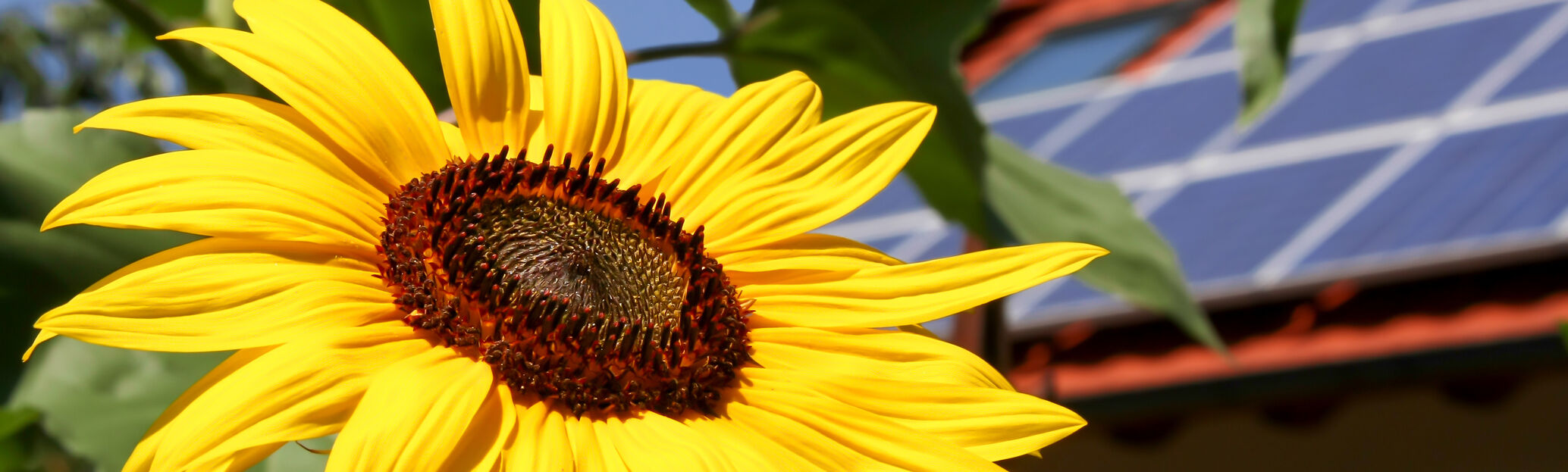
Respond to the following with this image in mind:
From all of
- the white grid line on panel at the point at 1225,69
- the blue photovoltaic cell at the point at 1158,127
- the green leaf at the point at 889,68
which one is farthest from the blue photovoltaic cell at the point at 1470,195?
the green leaf at the point at 889,68

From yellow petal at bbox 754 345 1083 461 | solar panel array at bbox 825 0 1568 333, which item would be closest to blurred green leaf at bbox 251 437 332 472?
yellow petal at bbox 754 345 1083 461

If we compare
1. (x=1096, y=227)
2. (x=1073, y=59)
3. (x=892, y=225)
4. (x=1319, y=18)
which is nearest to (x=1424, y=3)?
(x=1319, y=18)

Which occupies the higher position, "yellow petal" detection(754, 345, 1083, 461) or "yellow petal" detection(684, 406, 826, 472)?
"yellow petal" detection(754, 345, 1083, 461)

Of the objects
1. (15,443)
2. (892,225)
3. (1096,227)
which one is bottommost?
(15,443)

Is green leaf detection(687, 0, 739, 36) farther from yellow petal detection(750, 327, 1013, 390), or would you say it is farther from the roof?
the roof

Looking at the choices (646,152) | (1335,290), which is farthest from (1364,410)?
(646,152)

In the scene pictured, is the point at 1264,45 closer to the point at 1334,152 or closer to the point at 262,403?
the point at 262,403
